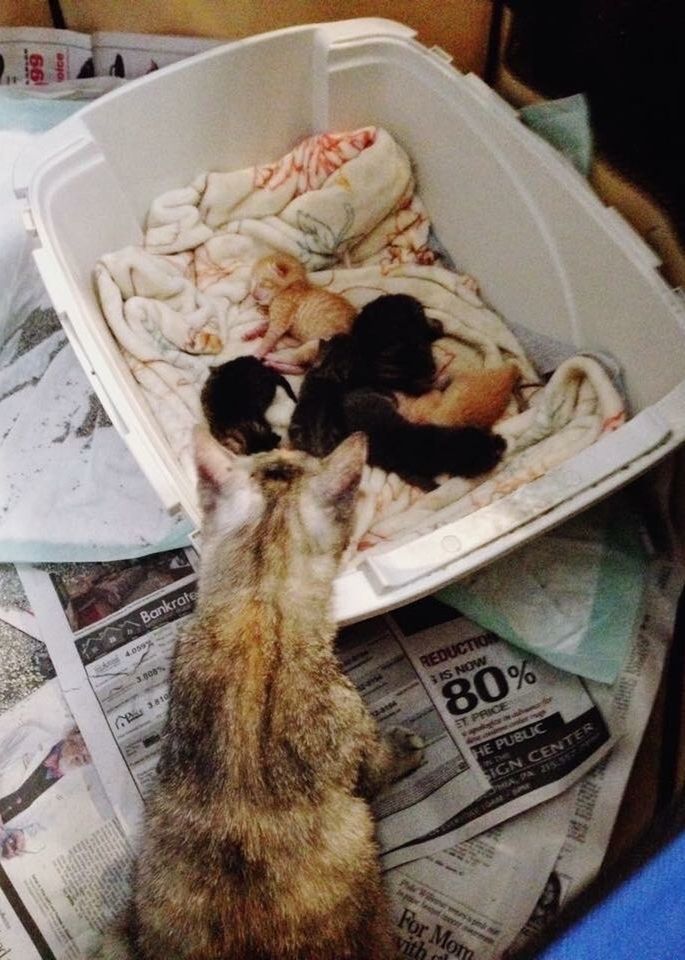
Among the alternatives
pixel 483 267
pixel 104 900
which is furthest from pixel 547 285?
pixel 104 900

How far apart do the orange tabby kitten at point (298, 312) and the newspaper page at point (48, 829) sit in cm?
62

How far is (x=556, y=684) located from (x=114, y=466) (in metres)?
0.75

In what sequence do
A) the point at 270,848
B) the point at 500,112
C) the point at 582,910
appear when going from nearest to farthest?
the point at 582,910
the point at 270,848
the point at 500,112

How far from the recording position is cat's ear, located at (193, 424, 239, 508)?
96 centimetres

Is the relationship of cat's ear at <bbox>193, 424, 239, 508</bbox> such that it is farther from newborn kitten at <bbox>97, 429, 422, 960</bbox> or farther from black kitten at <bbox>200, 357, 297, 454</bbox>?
black kitten at <bbox>200, 357, 297, 454</bbox>

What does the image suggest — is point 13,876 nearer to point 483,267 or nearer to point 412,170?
point 483,267

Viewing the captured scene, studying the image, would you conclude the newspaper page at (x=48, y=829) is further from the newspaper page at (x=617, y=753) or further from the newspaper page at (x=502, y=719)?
the newspaper page at (x=617, y=753)

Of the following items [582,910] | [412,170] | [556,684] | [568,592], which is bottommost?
[556,684]

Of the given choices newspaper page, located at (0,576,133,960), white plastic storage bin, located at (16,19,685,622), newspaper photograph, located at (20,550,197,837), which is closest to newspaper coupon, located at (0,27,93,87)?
white plastic storage bin, located at (16,19,685,622)

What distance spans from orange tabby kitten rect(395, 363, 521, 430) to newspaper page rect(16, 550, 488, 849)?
1.07 ft

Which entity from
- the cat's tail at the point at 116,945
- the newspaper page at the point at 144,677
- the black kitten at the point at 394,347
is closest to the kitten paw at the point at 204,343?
the black kitten at the point at 394,347

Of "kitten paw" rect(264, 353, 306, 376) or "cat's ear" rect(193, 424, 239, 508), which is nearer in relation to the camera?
"cat's ear" rect(193, 424, 239, 508)

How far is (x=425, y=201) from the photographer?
1.48 m

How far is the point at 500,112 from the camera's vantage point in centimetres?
122
